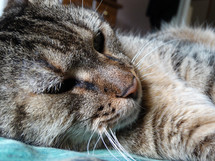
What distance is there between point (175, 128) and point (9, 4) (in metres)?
0.86

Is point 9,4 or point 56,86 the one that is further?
point 9,4

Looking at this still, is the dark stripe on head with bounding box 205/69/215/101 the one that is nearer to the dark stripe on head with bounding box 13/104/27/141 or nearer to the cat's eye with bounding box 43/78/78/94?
the cat's eye with bounding box 43/78/78/94

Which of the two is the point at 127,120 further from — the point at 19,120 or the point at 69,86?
the point at 19,120

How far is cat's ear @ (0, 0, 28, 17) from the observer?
880 millimetres

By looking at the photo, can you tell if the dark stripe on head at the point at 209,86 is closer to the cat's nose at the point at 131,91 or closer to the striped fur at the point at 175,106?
the striped fur at the point at 175,106

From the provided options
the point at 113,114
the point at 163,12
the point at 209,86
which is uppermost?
the point at 163,12

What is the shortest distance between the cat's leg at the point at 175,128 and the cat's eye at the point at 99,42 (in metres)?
0.27

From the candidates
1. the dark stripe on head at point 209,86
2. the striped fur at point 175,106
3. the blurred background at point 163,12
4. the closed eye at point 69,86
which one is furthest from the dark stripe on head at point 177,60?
the blurred background at point 163,12

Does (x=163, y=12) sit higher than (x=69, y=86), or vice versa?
(x=163, y=12)

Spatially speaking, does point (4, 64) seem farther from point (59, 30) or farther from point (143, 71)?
point (143, 71)

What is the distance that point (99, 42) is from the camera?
0.87 meters

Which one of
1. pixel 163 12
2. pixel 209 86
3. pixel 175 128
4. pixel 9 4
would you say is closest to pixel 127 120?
pixel 175 128

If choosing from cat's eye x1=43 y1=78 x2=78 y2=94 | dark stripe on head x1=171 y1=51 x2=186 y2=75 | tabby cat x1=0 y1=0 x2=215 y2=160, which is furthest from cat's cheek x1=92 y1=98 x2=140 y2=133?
dark stripe on head x1=171 y1=51 x2=186 y2=75

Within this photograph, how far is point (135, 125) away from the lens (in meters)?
0.84
